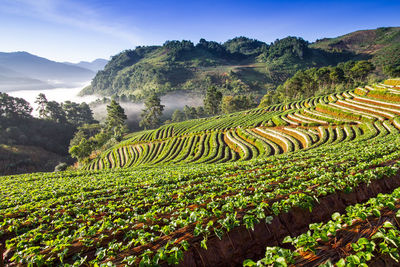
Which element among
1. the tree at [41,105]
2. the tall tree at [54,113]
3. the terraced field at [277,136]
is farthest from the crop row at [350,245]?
the tree at [41,105]

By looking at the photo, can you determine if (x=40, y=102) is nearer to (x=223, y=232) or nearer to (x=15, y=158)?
(x=15, y=158)

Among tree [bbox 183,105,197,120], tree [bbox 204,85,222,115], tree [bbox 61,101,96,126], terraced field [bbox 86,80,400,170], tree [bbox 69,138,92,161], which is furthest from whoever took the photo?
tree [bbox 183,105,197,120]

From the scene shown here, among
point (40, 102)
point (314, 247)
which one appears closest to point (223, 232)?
point (314, 247)

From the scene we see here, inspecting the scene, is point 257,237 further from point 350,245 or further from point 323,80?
point 323,80

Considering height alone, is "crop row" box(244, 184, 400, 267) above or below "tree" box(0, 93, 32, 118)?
below

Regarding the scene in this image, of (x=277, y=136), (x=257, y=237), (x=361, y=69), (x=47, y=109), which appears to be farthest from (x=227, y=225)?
(x=47, y=109)

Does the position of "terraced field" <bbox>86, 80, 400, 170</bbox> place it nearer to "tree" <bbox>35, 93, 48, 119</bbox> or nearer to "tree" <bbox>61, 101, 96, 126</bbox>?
"tree" <bbox>35, 93, 48, 119</bbox>

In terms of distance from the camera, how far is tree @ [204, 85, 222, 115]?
121m

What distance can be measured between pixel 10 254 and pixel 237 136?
166 feet

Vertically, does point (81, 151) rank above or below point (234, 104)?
below

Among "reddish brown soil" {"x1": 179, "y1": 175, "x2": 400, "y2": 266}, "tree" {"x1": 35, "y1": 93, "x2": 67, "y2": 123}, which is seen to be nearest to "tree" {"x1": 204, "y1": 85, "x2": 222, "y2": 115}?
"tree" {"x1": 35, "y1": 93, "x2": 67, "y2": 123}

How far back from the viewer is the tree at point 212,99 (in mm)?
121062

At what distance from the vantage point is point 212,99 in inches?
4860

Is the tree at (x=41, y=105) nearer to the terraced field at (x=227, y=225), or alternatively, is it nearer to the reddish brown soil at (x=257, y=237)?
the terraced field at (x=227, y=225)
